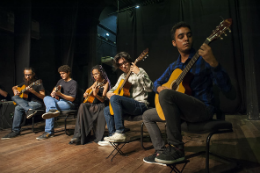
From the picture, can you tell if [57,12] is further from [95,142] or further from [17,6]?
[95,142]

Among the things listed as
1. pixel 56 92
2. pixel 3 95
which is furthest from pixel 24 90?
pixel 3 95

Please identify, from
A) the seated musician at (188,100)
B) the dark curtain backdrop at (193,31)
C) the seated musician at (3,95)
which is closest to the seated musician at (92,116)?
the seated musician at (188,100)

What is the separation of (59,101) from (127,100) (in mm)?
1438

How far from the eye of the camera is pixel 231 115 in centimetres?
414

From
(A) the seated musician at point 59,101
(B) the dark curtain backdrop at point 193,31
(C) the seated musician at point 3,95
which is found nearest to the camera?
(A) the seated musician at point 59,101

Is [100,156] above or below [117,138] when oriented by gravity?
below

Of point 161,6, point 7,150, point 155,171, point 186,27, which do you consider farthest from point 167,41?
point 7,150

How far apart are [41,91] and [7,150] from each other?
53.8 inches

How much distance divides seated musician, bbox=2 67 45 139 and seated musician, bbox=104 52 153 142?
160cm

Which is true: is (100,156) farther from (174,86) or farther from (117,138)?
(174,86)

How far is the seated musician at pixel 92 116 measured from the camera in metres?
2.20

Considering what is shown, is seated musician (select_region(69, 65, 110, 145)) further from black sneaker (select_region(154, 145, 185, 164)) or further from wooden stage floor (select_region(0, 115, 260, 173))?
black sneaker (select_region(154, 145, 185, 164))

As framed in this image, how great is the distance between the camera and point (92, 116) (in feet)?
7.54

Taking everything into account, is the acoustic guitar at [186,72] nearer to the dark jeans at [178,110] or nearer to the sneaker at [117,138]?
the dark jeans at [178,110]
